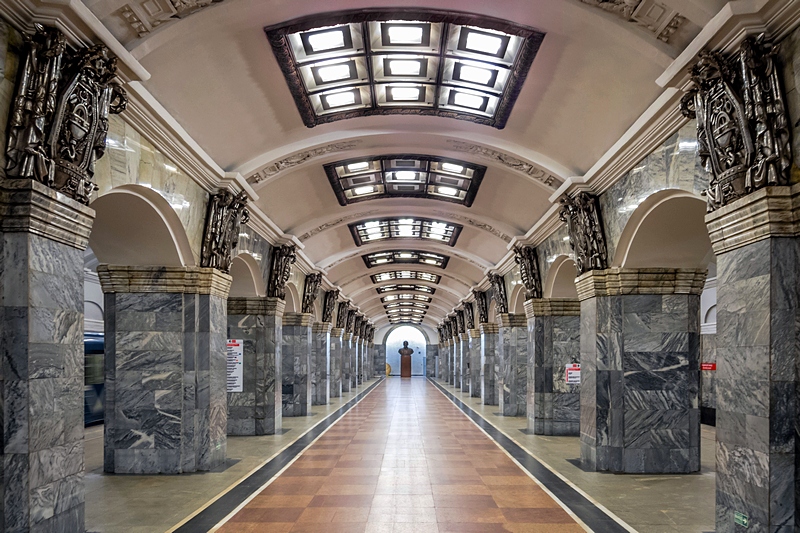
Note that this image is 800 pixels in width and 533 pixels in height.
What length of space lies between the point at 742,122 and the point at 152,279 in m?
7.89

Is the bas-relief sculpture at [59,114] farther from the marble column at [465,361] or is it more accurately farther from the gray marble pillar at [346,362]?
the marble column at [465,361]

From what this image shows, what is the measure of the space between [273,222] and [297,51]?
6.31 m

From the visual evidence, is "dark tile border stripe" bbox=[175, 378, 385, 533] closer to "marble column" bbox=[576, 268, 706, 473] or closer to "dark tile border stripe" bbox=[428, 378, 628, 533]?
"dark tile border stripe" bbox=[428, 378, 628, 533]

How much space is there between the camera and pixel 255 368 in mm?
14117

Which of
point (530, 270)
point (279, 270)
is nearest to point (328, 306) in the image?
point (279, 270)

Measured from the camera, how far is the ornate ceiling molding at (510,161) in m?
10.9

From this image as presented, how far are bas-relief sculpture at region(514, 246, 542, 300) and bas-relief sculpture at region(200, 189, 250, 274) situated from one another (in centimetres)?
700

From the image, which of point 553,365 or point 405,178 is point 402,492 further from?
point 405,178

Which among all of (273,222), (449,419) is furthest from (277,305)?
(449,419)

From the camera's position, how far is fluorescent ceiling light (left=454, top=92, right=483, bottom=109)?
31.3 ft

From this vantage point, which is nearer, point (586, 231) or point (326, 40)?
point (326, 40)

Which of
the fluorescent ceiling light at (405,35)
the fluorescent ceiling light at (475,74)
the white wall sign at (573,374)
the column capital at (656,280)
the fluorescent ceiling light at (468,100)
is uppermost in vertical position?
the fluorescent ceiling light at (405,35)

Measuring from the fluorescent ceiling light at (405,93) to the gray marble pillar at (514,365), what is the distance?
9860 millimetres

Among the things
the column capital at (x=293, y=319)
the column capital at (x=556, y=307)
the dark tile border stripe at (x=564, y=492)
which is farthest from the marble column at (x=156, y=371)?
the column capital at (x=293, y=319)
